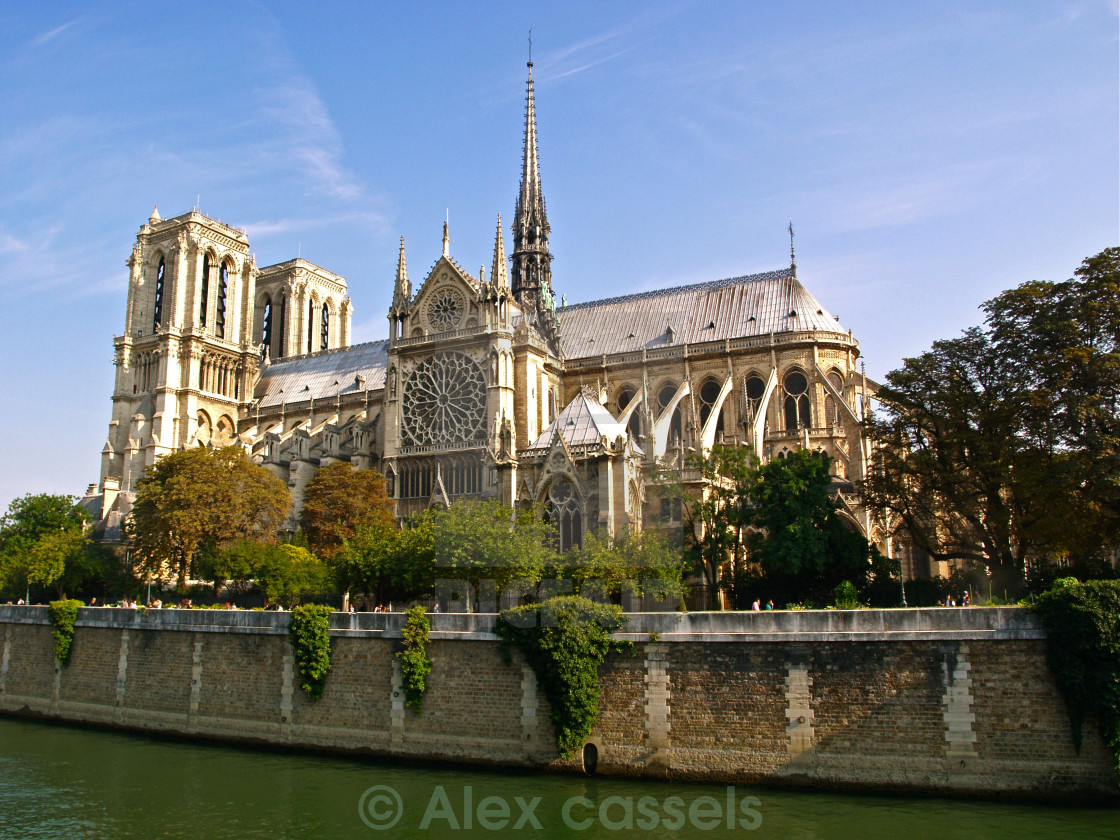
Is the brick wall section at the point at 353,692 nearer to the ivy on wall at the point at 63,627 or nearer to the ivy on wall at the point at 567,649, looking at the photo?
the ivy on wall at the point at 567,649

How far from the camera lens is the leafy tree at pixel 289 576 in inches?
1470

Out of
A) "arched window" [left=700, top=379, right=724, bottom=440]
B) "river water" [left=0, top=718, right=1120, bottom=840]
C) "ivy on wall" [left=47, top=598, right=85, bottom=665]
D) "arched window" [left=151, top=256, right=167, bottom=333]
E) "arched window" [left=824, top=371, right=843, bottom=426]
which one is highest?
"arched window" [left=151, top=256, right=167, bottom=333]

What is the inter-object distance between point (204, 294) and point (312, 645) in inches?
1913

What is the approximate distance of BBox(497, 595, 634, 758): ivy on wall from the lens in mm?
23375

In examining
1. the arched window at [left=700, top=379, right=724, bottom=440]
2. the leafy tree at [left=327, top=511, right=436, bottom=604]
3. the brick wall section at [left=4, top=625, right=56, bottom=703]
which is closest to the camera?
the leafy tree at [left=327, top=511, right=436, bottom=604]

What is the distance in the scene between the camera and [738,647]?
22781 mm

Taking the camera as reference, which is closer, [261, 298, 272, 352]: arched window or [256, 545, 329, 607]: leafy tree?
[256, 545, 329, 607]: leafy tree

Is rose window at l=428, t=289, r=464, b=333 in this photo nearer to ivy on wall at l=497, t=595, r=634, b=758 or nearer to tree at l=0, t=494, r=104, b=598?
tree at l=0, t=494, r=104, b=598

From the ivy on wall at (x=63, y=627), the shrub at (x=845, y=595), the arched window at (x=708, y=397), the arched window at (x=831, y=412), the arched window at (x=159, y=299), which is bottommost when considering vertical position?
the ivy on wall at (x=63, y=627)

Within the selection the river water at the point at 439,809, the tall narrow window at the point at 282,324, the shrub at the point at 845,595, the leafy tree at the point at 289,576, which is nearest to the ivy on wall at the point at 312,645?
the river water at the point at 439,809

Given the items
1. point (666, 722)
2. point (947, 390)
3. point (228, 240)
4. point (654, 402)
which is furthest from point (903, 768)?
point (228, 240)

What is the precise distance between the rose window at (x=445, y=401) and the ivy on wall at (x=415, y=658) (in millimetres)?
21367

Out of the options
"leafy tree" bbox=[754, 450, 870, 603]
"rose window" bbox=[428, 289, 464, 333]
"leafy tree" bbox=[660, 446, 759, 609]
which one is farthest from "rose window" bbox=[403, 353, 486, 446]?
"leafy tree" bbox=[754, 450, 870, 603]

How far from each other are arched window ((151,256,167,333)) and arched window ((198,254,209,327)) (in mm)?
2601
